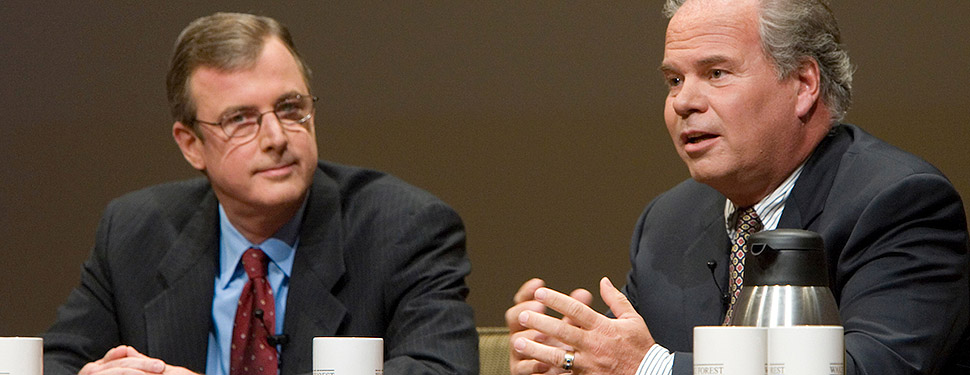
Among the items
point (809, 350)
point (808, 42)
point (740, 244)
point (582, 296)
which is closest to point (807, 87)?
point (808, 42)

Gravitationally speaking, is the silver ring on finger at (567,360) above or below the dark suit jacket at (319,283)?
above

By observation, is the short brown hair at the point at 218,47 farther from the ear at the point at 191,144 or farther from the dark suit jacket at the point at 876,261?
the dark suit jacket at the point at 876,261

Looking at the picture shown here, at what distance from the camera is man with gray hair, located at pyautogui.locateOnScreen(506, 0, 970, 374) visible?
1837mm

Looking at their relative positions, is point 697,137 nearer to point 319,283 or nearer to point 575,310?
point 575,310

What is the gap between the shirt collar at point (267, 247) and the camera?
279cm

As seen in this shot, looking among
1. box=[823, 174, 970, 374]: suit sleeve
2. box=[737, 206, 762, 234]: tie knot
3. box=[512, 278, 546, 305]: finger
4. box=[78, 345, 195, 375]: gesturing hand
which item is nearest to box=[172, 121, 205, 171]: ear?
box=[78, 345, 195, 375]: gesturing hand

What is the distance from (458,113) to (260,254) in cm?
127

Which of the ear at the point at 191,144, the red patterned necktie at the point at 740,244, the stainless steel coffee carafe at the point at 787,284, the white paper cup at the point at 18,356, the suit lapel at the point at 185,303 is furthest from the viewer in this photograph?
the ear at the point at 191,144

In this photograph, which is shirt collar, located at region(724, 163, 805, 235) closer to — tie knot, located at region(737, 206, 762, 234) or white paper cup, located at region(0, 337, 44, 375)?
tie knot, located at region(737, 206, 762, 234)

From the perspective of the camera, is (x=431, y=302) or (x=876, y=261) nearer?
(x=876, y=261)

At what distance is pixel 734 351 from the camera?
128 cm

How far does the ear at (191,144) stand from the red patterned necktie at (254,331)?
0.37 m

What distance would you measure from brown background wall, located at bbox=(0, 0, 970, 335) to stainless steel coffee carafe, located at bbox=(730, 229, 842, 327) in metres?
2.07

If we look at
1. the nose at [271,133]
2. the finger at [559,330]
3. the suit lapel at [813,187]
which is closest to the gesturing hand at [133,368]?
the nose at [271,133]
